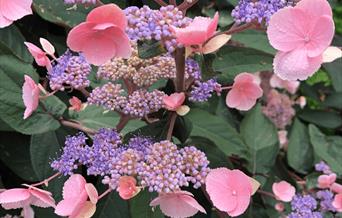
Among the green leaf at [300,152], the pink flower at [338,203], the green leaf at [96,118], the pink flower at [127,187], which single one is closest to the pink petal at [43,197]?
the pink flower at [127,187]

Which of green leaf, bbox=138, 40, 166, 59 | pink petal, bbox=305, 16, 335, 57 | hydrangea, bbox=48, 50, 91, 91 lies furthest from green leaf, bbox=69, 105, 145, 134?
pink petal, bbox=305, 16, 335, 57

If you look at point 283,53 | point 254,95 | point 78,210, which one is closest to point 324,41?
point 283,53

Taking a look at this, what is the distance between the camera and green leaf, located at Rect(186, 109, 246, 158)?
1111 mm

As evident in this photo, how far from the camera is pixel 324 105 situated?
1592 mm

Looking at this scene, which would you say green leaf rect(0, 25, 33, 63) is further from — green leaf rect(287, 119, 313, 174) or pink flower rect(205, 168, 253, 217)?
green leaf rect(287, 119, 313, 174)

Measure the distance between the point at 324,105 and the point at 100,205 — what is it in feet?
2.91

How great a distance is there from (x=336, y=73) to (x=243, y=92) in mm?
729

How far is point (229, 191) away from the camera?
0.67 metres

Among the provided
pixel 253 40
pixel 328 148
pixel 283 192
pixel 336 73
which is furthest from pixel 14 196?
pixel 336 73

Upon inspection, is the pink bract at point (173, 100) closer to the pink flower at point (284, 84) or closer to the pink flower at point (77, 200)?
the pink flower at point (77, 200)

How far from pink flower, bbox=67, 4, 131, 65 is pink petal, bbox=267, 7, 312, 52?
0.51 ft

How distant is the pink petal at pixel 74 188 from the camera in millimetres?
678

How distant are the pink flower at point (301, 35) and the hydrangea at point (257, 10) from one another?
3 cm

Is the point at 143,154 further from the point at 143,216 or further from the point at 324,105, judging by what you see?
the point at 324,105
